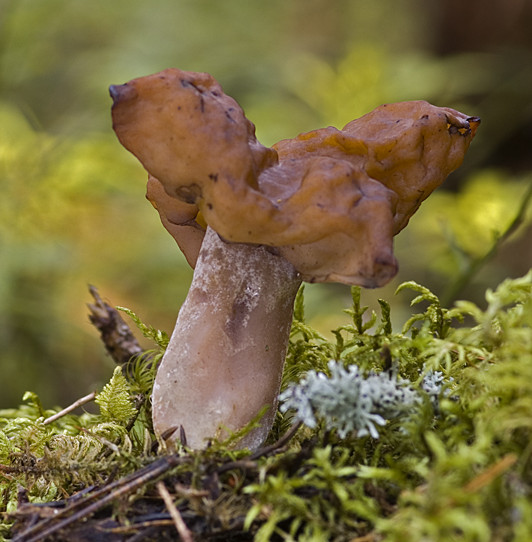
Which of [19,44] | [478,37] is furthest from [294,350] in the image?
[478,37]

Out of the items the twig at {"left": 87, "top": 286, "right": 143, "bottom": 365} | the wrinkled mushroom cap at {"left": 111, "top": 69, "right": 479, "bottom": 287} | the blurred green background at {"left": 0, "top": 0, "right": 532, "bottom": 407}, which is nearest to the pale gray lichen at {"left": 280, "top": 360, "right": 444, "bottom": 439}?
the wrinkled mushroom cap at {"left": 111, "top": 69, "right": 479, "bottom": 287}

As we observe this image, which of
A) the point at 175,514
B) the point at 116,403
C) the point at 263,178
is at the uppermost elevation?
the point at 263,178

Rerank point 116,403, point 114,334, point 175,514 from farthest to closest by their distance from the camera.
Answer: point 114,334
point 116,403
point 175,514

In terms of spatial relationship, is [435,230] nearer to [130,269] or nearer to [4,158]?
[130,269]

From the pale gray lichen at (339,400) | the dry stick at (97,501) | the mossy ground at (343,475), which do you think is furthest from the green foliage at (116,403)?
the pale gray lichen at (339,400)

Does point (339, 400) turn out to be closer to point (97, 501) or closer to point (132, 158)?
point (97, 501)

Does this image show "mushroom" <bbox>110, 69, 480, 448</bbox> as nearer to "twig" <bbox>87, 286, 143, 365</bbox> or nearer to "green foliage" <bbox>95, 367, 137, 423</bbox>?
"green foliage" <bbox>95, 367, 137, 423</bbox>

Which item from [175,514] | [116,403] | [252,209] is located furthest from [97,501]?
[252,209]
